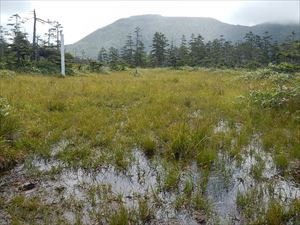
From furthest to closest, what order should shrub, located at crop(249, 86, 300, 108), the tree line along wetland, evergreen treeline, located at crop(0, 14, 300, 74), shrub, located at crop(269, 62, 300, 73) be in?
evergreen treeline, located at crop(0, 14, 300, 74) < shrub, located at crop(269, 62, 300, 73) < shrub, located at crop(249, 86, 300, 108) < the tree line along wetland

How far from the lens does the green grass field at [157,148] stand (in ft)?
11.1

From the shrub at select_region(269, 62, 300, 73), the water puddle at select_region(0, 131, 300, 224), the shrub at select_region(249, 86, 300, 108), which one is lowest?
the water puddle at select_region(0, 131, 300, 224)

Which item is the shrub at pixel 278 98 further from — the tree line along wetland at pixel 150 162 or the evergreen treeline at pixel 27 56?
the evergreen treeline at pixel 27 56

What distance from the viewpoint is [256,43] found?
6138cm

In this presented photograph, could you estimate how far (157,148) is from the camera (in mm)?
5453

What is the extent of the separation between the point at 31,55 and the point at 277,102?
25473mm

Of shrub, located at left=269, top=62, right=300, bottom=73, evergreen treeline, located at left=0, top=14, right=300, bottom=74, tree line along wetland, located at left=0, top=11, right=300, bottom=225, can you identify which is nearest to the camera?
tree line along wetland, located at left=0, top=11, right=300, bottom=225

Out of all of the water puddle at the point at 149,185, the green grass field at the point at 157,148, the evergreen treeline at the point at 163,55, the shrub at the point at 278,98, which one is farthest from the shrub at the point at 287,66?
the evergreen treeline at the point at 163,55

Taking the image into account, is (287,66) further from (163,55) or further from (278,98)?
(163,55)

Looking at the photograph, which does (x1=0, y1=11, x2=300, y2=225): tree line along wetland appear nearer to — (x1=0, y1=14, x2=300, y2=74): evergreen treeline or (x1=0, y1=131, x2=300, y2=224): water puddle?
(x1=0, y1=131, x2=300, y2=224): water puddle

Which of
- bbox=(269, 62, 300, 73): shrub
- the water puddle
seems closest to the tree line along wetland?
the water puddle

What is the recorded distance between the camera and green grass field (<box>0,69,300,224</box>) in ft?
11.1

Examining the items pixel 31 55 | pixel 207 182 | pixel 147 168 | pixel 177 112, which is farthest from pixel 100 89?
pixel 31 55

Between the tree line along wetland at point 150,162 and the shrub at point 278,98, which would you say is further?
the shrub at point 278,98
